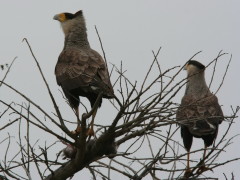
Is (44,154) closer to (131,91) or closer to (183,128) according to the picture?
(131,91)

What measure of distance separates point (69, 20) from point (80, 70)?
2.07 m

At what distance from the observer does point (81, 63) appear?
24.1 ft

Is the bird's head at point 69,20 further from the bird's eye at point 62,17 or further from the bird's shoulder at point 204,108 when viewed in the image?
the bird's shoulder at point 204,108

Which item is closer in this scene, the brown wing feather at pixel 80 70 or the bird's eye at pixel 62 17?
the brown wing feather at pixel 80 70

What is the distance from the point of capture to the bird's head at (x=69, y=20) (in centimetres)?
889

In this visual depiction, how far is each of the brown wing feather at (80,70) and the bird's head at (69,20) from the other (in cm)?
110

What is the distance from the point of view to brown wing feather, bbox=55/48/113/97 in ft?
22.8

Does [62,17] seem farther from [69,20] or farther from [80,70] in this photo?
[80,70]

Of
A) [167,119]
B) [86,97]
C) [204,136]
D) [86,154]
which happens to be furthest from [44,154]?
[204,136]

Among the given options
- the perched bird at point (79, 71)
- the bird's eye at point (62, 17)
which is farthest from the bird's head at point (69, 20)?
the perched bird at point (79, 71)

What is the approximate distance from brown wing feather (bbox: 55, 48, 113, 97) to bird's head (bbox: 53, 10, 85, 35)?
110 cm

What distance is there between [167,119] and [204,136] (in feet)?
14.2

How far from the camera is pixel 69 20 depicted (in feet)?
29.6

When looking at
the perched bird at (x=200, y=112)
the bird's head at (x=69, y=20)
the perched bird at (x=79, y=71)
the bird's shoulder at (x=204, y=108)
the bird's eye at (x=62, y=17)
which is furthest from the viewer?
the bird's eye at (x=62, y=17)
